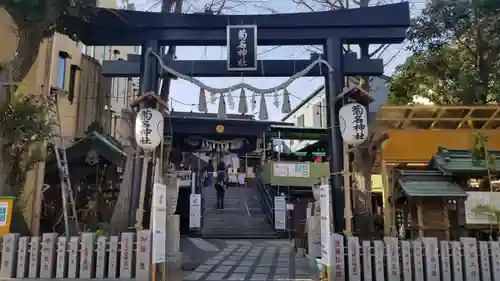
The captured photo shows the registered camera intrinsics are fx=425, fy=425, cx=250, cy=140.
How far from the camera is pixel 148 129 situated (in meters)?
10.0

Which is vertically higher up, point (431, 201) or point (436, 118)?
point (436, 118)

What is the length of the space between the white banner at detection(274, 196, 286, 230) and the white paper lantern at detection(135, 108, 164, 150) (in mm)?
10911

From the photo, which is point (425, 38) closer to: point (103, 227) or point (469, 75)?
point (469, 75)

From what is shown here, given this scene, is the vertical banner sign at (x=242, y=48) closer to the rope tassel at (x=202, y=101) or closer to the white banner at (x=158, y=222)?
the rope tassel at (x=202, y=101)

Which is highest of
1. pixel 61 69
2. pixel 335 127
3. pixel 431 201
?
pixel 61 69

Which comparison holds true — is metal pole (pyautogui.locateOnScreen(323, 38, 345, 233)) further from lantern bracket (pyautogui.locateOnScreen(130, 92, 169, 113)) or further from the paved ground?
lantern bracket (pyautogui.locateOnScreen(130, 92, 169, 113))

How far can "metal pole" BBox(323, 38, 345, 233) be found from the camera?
11.3 metres

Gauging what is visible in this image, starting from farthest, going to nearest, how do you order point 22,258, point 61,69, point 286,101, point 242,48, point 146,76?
point 61,69 → point 286,101 → point 146,76 → point 242,48 → point 22,258

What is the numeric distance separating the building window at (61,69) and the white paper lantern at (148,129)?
8.23 m

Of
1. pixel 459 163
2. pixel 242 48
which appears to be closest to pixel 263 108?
pixel 242 48

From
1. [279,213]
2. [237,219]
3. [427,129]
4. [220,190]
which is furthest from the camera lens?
[220,190]

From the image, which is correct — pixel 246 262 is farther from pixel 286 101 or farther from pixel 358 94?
pixel 358 94

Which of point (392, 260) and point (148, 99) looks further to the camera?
point (148, 99)

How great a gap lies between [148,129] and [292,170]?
Answer: 44.4 ft
